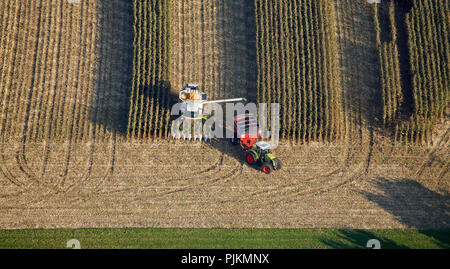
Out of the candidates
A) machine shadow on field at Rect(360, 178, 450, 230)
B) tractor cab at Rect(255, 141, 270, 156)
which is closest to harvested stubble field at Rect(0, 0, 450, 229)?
machine shadow on field at Rect(360, 178, 450, 230)

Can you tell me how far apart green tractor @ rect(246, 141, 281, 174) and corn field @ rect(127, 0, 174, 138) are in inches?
222

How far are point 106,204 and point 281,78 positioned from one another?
42.7 feet

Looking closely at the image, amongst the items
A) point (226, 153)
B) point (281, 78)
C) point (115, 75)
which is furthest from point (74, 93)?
point (281, 78)

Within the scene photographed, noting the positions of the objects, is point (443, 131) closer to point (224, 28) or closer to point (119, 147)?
point (224, 28)

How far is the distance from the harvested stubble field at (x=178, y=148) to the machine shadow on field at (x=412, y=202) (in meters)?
0.06

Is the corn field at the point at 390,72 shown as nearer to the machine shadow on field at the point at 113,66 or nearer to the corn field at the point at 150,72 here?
the corn field at the point at 150,72

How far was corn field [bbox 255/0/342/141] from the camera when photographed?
84.5 feet

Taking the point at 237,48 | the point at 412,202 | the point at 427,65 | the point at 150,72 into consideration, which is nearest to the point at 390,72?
the point at 427,65

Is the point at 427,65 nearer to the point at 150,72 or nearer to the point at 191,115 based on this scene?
the point at 191,115

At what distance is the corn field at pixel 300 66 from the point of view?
84.5 feet

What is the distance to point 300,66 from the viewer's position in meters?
27.0

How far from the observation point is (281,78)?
88.0ft

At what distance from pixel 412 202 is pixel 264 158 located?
836 centimetres

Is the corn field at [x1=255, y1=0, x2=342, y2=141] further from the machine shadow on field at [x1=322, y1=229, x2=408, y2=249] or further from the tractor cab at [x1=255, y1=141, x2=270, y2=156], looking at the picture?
the machine shadow on field at [x1=322, y1=229, x2=408, y2=249]
